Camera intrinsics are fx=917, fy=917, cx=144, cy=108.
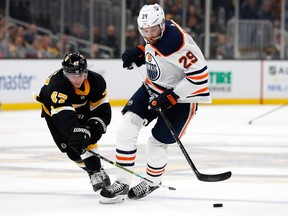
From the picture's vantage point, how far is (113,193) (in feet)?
17.7

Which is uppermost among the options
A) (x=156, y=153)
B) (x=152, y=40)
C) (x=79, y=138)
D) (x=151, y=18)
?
(x=151, y=18)

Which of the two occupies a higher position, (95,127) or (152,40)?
(152,40)

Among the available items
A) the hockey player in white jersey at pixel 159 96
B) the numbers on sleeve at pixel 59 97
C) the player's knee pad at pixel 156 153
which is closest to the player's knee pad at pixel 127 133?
the hockey player in white jersey at pixel 159 96

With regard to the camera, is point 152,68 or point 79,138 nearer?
point 79,138

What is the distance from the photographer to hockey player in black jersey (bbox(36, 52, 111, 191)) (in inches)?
215

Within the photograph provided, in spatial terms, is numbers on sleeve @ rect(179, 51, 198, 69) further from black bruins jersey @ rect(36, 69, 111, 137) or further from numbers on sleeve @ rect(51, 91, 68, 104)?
numbers on sleeve @ rect(51, 91, 68, 104)

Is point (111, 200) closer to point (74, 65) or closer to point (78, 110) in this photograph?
point (78, 110)

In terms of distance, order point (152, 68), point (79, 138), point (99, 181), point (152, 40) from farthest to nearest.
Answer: point (99, 181) < point (152, 68) < point (152, 40) < point (79, 138)

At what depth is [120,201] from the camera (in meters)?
5.50

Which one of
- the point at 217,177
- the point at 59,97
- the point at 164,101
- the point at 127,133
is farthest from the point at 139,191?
the point at 59,97

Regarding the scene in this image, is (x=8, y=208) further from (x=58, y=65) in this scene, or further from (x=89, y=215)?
(x=58, y=65)

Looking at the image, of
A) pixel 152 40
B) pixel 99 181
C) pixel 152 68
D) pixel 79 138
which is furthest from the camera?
pixel 99 181

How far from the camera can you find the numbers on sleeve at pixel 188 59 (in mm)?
5453

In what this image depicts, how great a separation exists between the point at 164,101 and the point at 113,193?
620 millimetres
